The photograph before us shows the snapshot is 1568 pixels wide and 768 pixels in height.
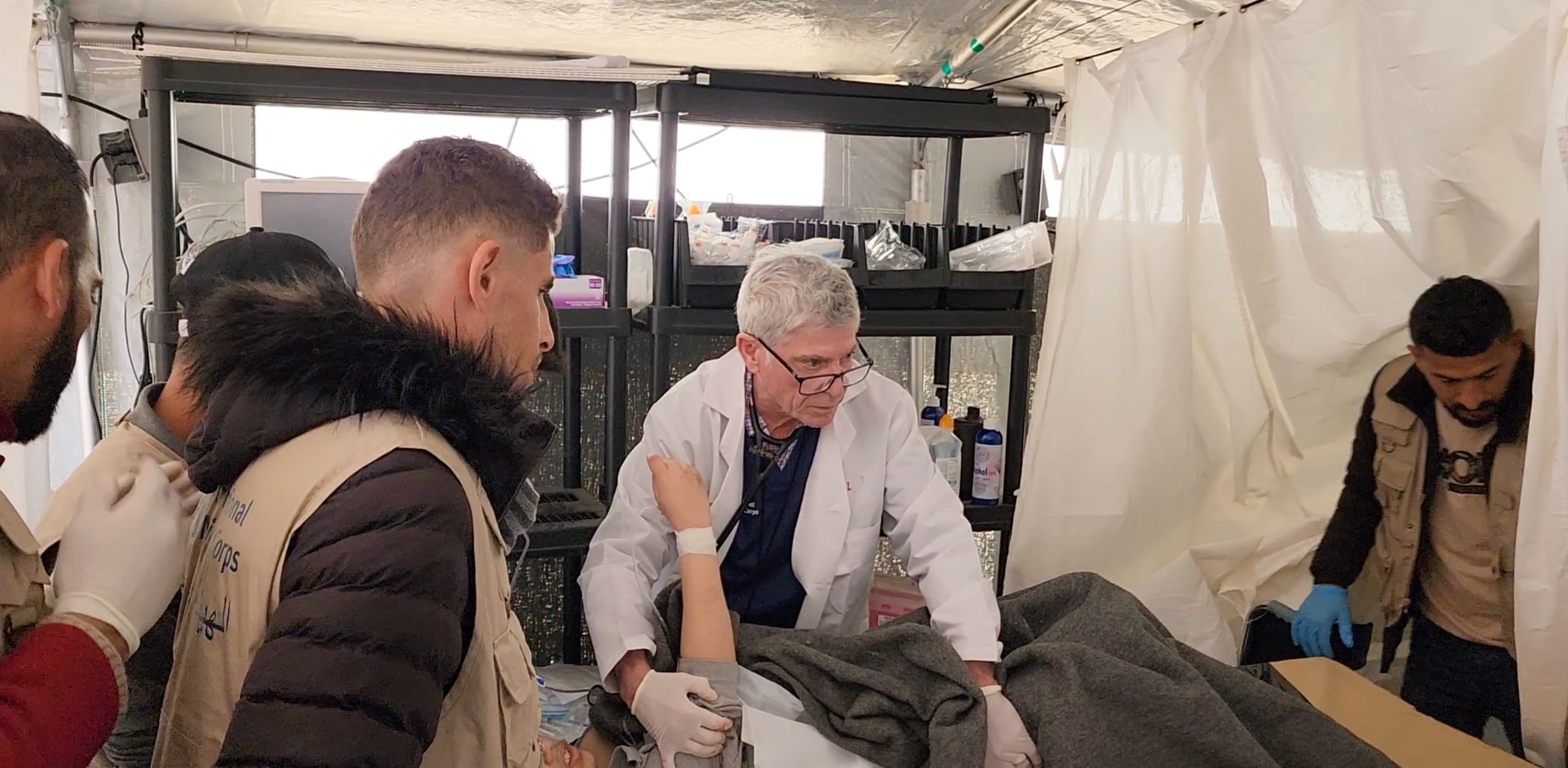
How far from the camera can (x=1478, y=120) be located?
146 centimetres

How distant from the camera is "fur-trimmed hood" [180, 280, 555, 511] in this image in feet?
2.62

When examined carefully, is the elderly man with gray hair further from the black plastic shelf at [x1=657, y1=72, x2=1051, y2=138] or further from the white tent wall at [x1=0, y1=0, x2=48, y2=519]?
the white tent wall at [x1=0, y1=0, x2=48, y2=519]

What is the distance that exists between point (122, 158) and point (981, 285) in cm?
173

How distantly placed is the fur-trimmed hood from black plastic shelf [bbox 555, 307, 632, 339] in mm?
Answer: 961

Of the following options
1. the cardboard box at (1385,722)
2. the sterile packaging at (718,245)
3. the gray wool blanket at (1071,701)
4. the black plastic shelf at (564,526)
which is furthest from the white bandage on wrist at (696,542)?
the cardboard box at (1385,722)

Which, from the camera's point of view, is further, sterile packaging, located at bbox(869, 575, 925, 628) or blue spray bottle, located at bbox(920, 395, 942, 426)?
blue spray bottle, located at bbox(920, 395, 942, 426)

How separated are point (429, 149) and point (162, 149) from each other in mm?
920

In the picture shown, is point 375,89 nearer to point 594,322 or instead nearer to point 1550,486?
point 594,322

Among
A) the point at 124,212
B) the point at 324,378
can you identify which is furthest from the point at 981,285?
the point at 124,212

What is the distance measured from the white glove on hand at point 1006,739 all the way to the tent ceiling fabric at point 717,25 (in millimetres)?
1362

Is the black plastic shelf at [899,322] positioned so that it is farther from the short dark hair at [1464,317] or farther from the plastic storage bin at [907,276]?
the short dark hair at [1464,317]

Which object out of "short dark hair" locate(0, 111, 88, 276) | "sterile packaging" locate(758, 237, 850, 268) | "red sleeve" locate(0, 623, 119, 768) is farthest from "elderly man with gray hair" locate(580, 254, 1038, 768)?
"short dark hair" locate(0, 111, 88, 276)

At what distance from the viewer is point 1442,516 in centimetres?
188

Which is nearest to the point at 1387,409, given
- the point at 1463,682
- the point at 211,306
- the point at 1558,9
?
the point at 1463,682
